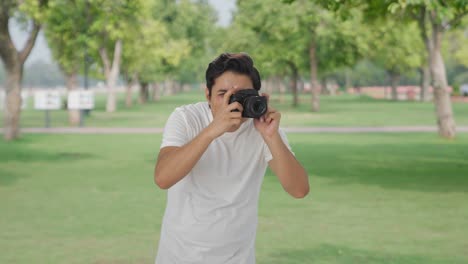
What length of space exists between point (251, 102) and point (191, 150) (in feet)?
1.04

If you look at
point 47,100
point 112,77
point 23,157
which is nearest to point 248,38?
point 112,77

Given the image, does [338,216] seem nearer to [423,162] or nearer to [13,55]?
[423,162]

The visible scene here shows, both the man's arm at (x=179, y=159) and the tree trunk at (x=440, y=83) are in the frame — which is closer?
the man's arm at (x=179, y=159)

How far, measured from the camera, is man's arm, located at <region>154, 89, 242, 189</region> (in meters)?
3.07

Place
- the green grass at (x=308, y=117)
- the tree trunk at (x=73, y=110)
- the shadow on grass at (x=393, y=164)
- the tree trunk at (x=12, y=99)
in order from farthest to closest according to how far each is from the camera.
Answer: the green grass at (x=308, y=117) → the tree trunk at (x=73, y=110) → the tree trunk at (x=12, y=99) → the shadow on grass at (x=393, y=164)

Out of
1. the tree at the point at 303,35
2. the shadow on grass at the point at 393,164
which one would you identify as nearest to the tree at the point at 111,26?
the tree at the point at 303,35

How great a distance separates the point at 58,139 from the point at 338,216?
15.6m

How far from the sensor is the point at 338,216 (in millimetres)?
10406

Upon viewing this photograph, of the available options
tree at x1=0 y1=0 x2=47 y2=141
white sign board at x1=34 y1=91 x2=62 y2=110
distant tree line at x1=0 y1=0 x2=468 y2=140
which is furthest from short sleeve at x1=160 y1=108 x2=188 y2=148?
white sign board at x1=34 y1=91 x2=62 y2=110

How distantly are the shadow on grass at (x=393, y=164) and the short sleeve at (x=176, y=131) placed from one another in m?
10.1

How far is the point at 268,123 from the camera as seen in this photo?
3.16 m

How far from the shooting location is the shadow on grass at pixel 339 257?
7.70m

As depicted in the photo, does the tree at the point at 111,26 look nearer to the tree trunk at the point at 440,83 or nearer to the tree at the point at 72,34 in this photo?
the tree at the point at 72,34

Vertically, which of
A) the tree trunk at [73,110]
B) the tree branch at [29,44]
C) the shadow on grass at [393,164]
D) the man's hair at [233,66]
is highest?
the tree branch at [29,44]
